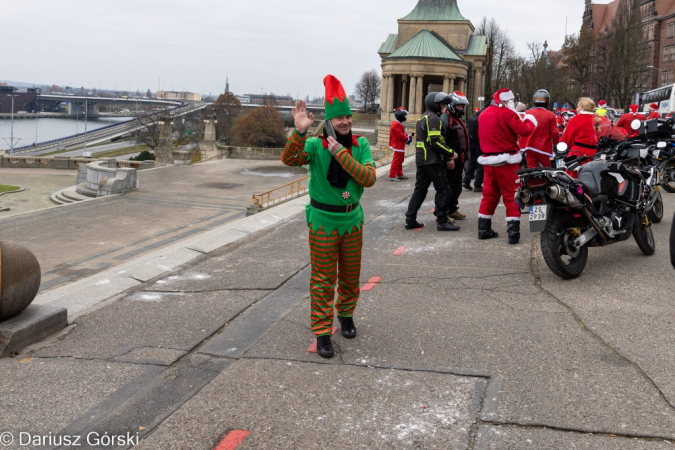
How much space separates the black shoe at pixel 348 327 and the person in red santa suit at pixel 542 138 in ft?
21.9

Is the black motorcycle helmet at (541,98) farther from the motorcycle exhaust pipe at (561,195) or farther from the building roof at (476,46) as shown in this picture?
the building roof at (476,46)

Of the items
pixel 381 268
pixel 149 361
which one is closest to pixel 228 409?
pixel 149 361

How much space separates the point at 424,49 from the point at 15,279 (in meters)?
63.8

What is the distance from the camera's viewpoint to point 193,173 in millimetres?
40375

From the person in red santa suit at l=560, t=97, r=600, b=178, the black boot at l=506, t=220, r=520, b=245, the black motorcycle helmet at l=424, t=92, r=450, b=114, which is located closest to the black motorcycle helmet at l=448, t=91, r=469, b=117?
the black motorcycle helmet at l=424, t=92, r=450, b=114

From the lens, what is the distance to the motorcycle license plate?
22.2ft

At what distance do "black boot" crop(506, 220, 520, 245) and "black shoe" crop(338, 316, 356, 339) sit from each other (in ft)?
13.4

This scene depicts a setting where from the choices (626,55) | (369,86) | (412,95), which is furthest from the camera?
(369,86)

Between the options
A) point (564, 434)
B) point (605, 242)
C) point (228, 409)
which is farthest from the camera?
point (605, 242)

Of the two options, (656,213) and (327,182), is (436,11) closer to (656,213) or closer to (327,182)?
(656,213)

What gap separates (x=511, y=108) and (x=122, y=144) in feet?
457

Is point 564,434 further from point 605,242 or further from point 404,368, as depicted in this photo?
point 605,242

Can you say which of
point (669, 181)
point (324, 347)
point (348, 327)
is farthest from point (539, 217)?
point (669, 181)

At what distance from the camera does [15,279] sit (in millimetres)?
5305
